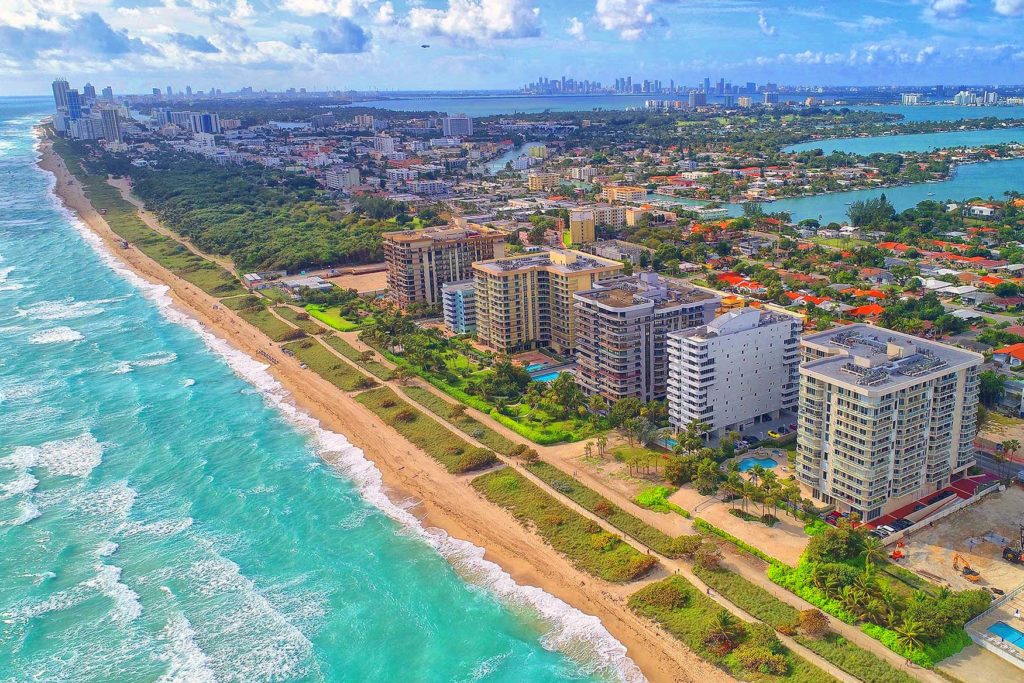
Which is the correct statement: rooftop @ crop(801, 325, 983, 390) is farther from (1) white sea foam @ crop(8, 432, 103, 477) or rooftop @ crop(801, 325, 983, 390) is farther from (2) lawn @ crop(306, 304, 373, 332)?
(2) lawn @ crop(306, 304, 373, 332)

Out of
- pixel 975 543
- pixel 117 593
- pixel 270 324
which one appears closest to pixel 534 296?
pixel 270 324

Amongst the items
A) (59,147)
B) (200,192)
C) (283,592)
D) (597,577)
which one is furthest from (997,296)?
(59,147)

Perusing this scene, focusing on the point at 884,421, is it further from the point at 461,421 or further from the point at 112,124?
the point at 112,124

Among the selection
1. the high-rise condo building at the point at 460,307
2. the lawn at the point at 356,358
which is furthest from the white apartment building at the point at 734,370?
the high-rise condo building at the point at 460,307

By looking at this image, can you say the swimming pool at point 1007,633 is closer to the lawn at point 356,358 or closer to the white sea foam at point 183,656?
the white sea foam at point 183,656

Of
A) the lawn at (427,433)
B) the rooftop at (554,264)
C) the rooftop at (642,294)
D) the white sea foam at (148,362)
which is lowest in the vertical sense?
the lawn at (427,433)

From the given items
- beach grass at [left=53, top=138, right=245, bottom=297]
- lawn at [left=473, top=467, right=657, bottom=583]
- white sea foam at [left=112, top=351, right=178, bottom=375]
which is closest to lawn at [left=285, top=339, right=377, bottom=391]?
white sea foam at [left=112, top=351, right=178, bottom=375]
